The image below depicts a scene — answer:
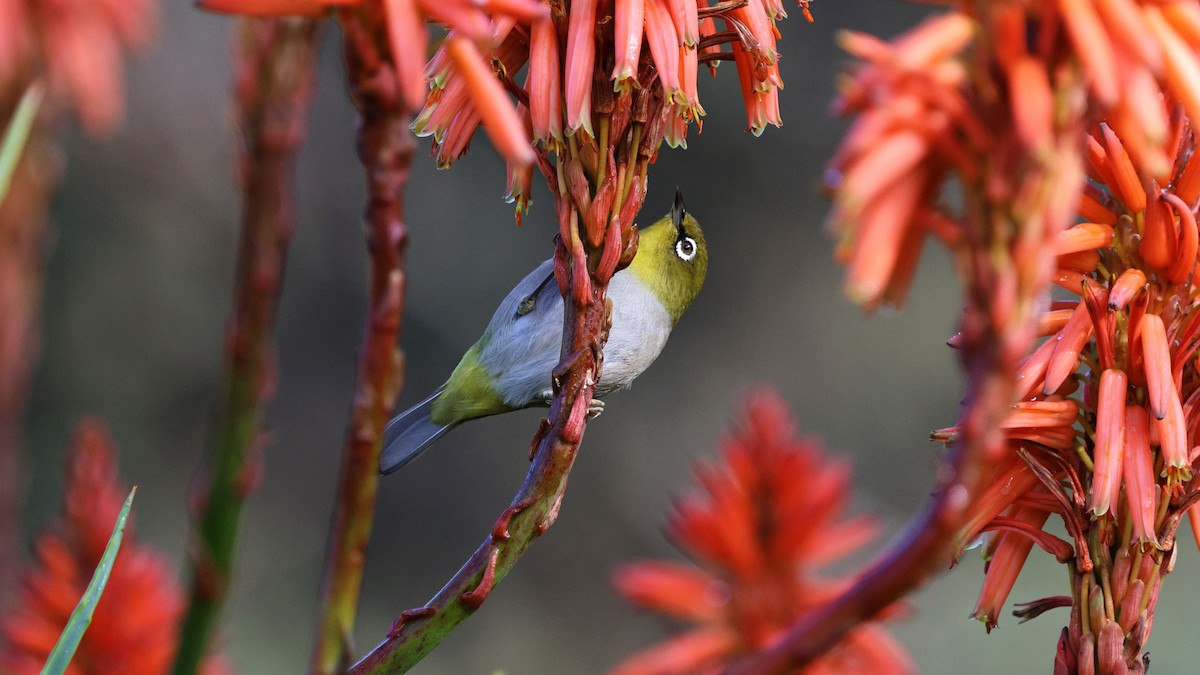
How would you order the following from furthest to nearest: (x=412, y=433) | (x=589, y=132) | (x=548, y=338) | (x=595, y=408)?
1. (x=412, y=433)
2. (x=548, y=338)
3. (x=595, y=408)
4. (x=589, y=132)

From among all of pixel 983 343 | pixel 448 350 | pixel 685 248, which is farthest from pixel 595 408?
pixel 448 350

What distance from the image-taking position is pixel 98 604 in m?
0.75

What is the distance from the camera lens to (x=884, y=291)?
0.63 m

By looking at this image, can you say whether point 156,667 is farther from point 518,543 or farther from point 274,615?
point 274,615

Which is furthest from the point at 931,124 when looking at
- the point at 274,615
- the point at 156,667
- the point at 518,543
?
the point at 274,615

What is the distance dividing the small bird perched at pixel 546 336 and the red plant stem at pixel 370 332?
231 cm

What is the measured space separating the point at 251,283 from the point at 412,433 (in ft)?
9.84

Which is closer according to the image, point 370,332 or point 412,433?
point 370,332

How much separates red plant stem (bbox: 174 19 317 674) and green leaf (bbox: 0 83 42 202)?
0.19 metres

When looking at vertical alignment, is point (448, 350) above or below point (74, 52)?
below

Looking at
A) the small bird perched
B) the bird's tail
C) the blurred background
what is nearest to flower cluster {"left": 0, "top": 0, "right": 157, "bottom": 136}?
the small bird perched

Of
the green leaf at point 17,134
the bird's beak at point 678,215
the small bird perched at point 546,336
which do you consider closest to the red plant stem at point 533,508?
the green leaf at point 17,134

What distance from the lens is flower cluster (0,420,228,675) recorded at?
0.72m

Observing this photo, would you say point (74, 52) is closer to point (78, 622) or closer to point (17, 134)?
point (17, 134)
